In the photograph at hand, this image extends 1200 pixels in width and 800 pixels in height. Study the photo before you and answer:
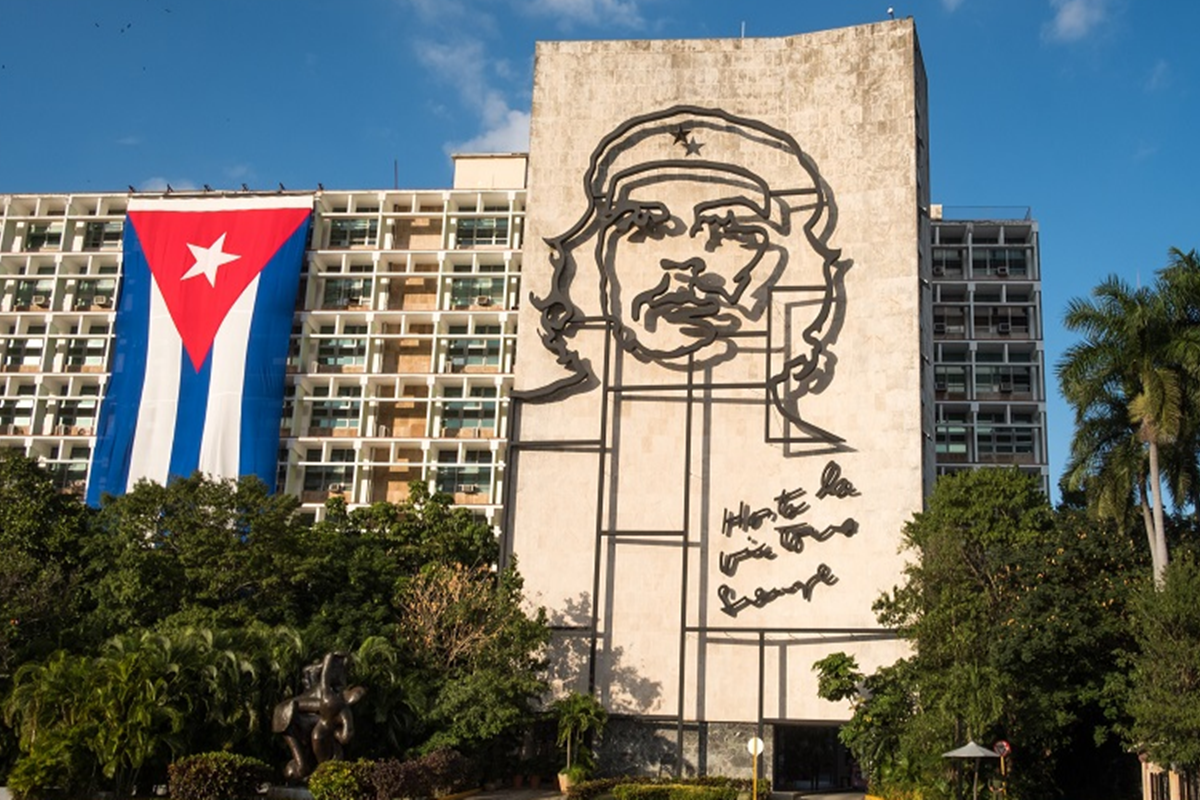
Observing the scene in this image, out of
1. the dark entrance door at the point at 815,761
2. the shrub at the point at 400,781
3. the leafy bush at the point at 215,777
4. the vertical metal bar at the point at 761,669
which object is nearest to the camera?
the leafy bush at the point at 215,777

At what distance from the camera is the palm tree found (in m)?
36.6

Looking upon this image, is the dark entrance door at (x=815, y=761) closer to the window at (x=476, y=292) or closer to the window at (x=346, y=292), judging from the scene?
the window at (x=476, y=292)

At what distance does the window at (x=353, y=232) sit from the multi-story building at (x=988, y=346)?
32.7 metres

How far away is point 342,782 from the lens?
1289 inches

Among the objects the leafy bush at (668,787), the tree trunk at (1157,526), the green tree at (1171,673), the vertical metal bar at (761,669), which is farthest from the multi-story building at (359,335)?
the green tree at (1171,673)

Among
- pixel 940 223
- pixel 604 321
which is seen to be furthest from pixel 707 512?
pixel 940 223

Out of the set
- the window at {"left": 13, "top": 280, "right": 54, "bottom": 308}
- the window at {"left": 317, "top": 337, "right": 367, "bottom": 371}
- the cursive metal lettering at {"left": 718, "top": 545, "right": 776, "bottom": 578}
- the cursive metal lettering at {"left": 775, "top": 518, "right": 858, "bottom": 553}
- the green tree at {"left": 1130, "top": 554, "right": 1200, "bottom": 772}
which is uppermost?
the window at {"left": 13, "top": 280, "right": 54, "bottom": 308}

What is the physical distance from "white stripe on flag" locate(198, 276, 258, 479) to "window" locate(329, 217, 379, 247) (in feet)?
27.1

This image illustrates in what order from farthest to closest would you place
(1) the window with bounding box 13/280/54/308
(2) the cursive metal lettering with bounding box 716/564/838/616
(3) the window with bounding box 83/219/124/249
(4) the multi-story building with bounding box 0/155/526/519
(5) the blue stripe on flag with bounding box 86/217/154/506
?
(3) the window with bounding box 83/219/124/249 → (1) the window with bounding box 13/280/54/308 → (4) the multi-story building with bounding box 0/155/526/519 → (5) the blue stripe on flag with bounding box 86/217/154/506 → (2) the cursive metal lettering with bounding box 716/564/838/616

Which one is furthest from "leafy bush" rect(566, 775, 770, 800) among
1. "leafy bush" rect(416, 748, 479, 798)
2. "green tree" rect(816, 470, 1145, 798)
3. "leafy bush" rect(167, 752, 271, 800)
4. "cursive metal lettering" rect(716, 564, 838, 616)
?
"leafy bush" rect(167, 752, 271, 800)

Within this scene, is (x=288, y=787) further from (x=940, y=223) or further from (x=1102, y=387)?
(x=940, y=223)

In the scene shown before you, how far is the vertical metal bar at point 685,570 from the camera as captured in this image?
43531mm

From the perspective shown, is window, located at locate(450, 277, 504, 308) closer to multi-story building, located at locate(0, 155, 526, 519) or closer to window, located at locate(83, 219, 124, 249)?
multi-story building, located at locate(0, 155, 526, 519)

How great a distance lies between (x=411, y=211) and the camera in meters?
73.0
